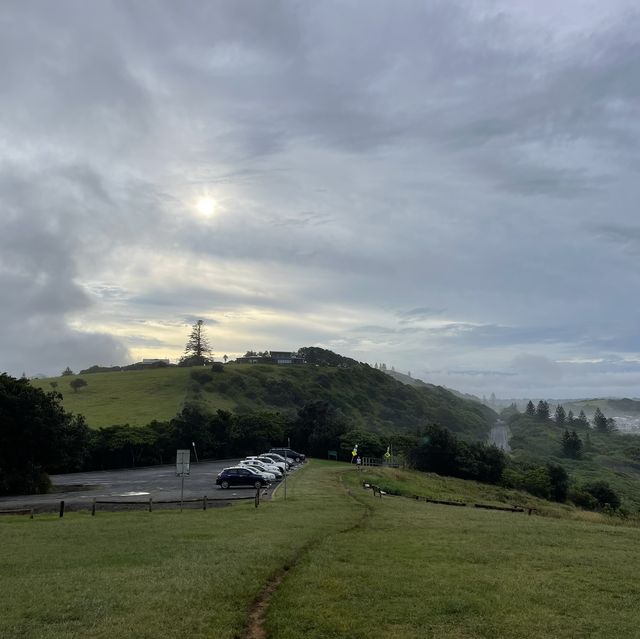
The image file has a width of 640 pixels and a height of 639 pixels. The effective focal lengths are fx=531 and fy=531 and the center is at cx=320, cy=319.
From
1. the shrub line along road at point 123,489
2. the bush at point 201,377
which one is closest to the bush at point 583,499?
the shrub line along road at point 123,489

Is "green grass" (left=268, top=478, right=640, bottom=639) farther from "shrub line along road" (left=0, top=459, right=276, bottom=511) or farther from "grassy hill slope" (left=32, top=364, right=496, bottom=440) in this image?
"grassy hill slope" (left=32, top=364, right=496, bottom=440)

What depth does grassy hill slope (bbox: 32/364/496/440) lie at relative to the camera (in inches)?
3821

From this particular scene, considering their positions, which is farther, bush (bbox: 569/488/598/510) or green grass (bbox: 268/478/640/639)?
bush (bbox: 569/488/598/510)

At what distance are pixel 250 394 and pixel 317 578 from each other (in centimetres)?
11069

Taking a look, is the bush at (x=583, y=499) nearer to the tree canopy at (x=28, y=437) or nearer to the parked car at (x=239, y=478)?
the parked car at (x=239, y=478)

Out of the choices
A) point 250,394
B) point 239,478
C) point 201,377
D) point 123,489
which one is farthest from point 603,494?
point 201,377

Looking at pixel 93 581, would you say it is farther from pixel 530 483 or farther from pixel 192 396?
pixel 192 396

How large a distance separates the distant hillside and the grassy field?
64.0 meters

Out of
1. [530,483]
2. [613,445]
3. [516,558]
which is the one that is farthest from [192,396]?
[613,445]

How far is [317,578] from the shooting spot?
44.1 feet

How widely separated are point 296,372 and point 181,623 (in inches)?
5650

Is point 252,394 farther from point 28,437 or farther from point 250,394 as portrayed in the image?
point 28,437

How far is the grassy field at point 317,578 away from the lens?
404 inches

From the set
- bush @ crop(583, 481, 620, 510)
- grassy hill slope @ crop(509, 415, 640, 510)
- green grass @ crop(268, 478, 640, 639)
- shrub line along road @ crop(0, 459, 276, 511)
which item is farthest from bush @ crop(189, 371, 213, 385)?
green grass @ crop(268, 478, 640, 639)
